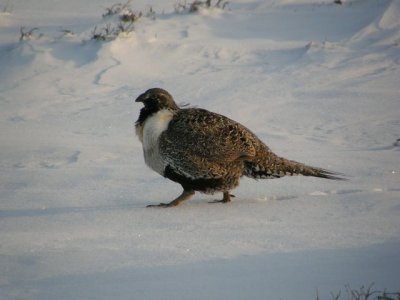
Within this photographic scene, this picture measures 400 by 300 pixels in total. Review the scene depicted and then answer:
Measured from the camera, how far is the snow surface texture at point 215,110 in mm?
3592

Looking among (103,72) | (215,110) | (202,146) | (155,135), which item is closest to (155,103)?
(155,135)

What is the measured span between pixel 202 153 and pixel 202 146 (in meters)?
0.05

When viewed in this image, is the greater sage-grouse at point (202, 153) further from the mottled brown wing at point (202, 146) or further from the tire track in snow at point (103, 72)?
the tire track in snow at point (103, 72)

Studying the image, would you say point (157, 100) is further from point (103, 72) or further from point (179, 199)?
point (103, 72)

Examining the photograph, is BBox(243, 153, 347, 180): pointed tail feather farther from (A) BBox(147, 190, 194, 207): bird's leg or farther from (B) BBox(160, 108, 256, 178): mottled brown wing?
(A) BBox(147, 190, 194, 207): bird's leg

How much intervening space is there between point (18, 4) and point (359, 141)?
286 inches

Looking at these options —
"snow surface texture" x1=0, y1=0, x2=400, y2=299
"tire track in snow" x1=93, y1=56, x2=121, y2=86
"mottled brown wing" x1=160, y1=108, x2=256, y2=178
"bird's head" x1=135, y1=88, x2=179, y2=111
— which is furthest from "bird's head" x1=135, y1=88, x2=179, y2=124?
"tire track in snow" x1=93, y1=56, x2=121, y2=86

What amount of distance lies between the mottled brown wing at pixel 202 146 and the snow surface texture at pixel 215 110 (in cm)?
31

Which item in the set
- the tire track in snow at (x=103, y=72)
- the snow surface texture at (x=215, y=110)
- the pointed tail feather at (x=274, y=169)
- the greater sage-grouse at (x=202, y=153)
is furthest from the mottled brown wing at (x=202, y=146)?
the tire track in snow at (x=103, y=72)

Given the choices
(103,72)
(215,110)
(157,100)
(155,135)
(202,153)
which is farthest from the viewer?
(103,72)

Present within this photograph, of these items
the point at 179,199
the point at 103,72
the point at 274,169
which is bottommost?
the point at 179,199

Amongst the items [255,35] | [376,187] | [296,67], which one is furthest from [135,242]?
[255,35]

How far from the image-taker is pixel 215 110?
8531mm

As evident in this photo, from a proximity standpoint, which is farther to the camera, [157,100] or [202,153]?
[157,100]
